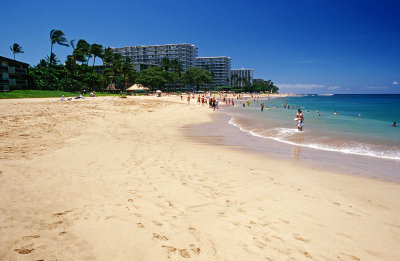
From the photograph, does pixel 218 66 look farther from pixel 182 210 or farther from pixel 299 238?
pixel 299 238

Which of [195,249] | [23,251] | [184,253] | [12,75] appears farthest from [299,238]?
[12,75]

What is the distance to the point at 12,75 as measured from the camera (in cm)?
4412

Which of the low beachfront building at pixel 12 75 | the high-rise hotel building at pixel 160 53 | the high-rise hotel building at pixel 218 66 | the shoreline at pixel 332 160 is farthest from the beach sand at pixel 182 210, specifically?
the high-rise hotel building at pixel 218 66

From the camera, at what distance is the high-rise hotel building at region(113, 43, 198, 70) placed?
140m

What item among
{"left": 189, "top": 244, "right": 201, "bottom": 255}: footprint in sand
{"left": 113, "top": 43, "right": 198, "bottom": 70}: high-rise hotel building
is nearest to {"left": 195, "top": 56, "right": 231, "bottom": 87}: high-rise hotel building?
{"left": 113, "top": 43, "right": 198, "bottom": 70}: high-rise hotel building

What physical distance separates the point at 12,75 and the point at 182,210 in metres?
56.5

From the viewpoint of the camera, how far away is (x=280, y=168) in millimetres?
7754

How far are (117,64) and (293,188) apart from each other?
219 ft

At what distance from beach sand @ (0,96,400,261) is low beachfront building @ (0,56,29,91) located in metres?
47.8

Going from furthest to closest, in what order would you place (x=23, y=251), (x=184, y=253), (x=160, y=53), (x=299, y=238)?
(x=160, y=53) < (x=299, y=238) < (x=184, y=253) < (x=23, y=251)

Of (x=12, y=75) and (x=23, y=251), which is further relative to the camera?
(x=12, y=75)

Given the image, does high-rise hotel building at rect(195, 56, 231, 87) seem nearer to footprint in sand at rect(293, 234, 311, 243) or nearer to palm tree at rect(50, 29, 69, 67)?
palm tree at rect(50, 29, 69, 67)

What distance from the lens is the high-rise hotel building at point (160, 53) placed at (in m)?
140

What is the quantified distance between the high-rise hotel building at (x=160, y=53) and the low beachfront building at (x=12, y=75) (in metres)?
97.8
